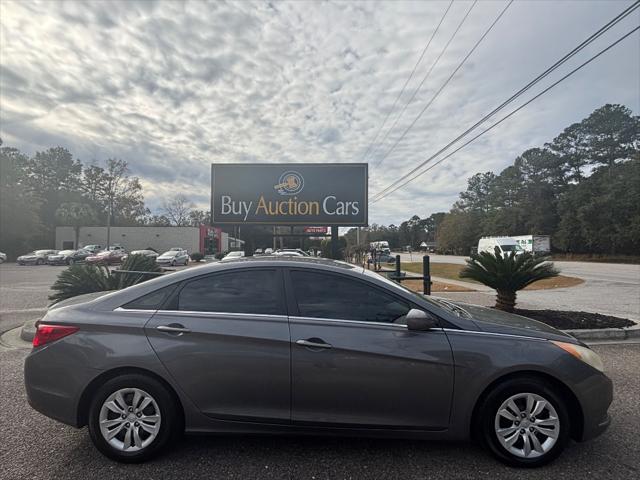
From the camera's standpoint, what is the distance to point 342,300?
10.1 feet

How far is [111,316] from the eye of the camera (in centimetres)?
304

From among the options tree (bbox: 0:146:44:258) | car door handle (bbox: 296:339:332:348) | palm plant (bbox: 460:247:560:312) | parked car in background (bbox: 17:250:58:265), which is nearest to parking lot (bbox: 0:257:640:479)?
car door handle (bbox: 296:339:332:348)

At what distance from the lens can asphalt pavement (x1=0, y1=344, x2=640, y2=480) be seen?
2.71 m

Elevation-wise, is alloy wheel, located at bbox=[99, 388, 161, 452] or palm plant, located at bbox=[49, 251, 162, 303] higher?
palm plant, located at bbox=[49, 251, 162, 303]

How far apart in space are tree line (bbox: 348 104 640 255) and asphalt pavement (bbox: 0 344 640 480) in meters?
43.1

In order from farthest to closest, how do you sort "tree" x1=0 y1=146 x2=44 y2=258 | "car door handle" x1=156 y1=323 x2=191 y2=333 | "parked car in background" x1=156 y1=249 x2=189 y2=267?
"tree" x1=0 y1=146 x2=44 y2=258 → "parked car in background" x1=156 y1=249 x2=189 y2=267 → "car door handle" x1=156 y1=323 x2=191 y2=333

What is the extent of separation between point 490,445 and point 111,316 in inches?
119

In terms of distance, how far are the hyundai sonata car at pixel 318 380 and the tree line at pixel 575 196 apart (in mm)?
43254

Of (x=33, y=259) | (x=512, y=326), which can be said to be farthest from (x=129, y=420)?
(x=33, y=259)

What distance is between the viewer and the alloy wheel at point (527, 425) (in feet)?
9.25

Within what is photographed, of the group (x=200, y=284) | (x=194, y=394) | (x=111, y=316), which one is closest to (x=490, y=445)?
(x=194, y=394)

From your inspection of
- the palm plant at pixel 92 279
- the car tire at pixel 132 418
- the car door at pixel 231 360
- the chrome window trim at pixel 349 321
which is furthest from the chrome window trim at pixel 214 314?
the palm plant at pixel 92 279

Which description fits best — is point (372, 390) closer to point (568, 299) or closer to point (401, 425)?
point (401, 425)

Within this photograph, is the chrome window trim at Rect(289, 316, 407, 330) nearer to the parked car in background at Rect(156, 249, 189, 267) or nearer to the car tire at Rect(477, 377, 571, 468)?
the car tire at Rect(477, 377, 571, 468)
